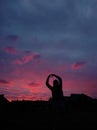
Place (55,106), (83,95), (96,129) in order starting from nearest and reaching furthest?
1. (55,106)
2. (96,129)
3. (83,95)

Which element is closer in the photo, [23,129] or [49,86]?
[49,86]

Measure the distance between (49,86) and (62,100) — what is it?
0.59m

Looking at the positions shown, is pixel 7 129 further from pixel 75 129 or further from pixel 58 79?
pixel 58 79

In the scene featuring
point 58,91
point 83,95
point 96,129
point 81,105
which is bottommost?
point 96,129

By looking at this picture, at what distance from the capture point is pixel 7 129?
10031 mm

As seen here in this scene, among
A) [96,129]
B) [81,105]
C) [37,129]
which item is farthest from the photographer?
[81,105]

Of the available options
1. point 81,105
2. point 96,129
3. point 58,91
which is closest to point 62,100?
point 58,91

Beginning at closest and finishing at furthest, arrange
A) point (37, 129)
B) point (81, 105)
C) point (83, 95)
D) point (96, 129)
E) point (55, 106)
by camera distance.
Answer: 1. point (55, 106)
2. point (96, 129)
3. point (37, 129)
4. point (81, 105)
5. point (83, 95)

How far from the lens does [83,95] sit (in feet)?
142

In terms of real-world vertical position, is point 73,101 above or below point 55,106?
above

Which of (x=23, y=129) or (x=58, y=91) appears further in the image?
(x=23, y=129)

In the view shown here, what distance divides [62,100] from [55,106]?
1.00ft

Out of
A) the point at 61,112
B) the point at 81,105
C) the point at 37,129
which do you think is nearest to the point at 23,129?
the point at 37,129

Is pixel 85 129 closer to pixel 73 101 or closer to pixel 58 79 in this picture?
pixel 58 79
